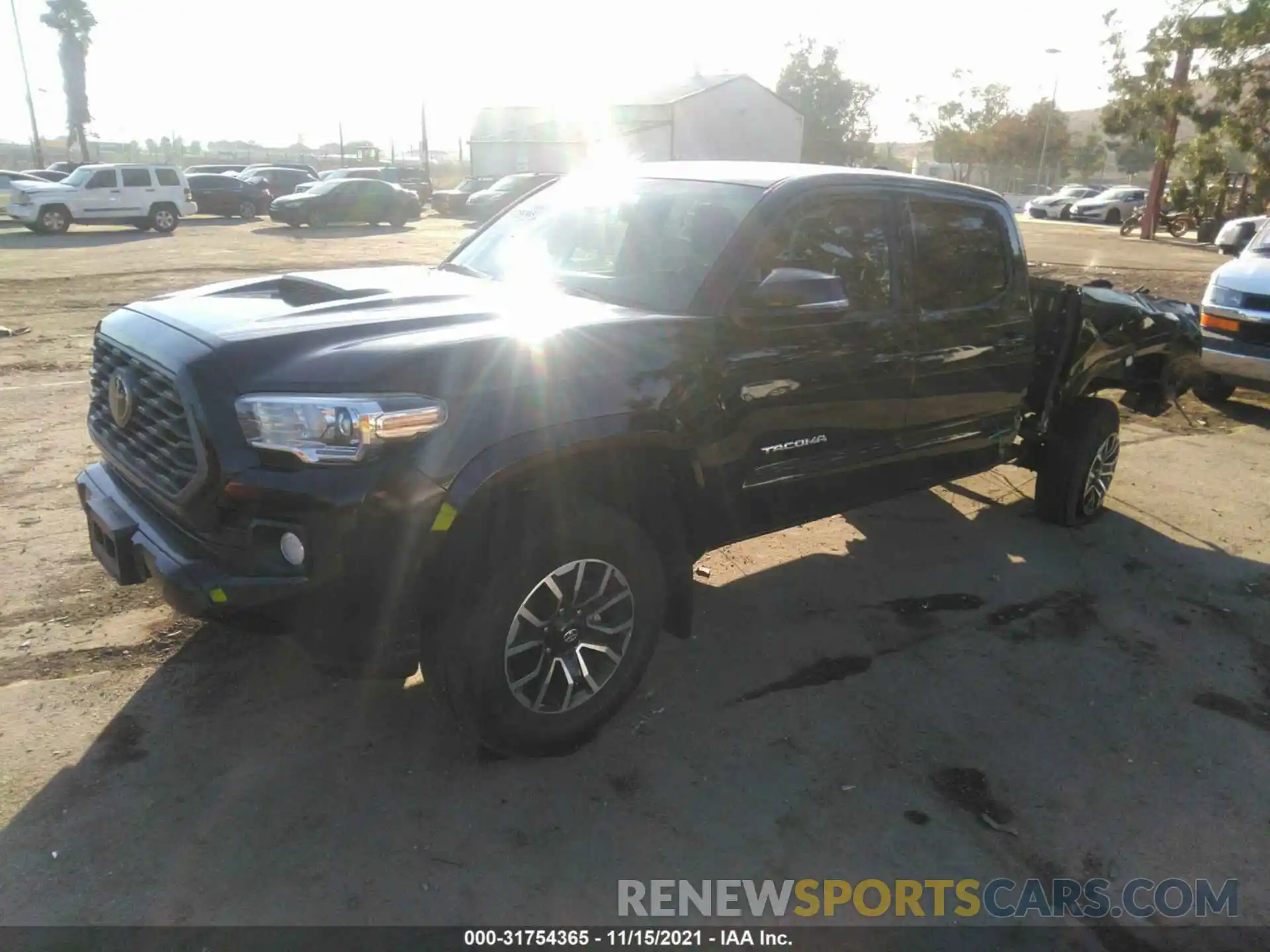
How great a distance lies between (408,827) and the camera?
289 centimetres

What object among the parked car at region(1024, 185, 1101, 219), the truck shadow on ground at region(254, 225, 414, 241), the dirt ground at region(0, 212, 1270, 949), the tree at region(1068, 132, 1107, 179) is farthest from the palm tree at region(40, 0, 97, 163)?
the dirt ground at region(0, 212, 1270, 949)

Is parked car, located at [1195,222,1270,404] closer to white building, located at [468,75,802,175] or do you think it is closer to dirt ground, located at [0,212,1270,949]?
dirt ground, located at [0,212,1270,949]

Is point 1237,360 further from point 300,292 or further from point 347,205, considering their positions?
point 347,205

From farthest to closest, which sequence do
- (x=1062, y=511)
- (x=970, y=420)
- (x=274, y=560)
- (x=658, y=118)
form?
(x=658, y=118) → (x=1062, y=511) → (x=970, y=420) → (x=274, y=560)

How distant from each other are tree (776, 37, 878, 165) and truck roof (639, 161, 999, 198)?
2820 inches

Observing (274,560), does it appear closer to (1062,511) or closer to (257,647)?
(257,647)

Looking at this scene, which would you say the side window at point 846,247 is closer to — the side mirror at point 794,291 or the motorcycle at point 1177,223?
the side mirror at point 794,291

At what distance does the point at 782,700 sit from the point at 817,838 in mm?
810

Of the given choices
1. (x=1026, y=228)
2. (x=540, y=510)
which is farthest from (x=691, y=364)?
(x=1026, y=228)

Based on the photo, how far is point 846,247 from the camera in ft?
12.7

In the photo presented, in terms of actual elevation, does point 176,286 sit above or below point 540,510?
below

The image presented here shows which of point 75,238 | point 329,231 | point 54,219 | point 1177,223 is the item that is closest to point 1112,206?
point 1177,223

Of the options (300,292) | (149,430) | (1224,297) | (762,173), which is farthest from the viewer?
(1224,297)

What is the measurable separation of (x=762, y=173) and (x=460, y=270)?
141 cm
